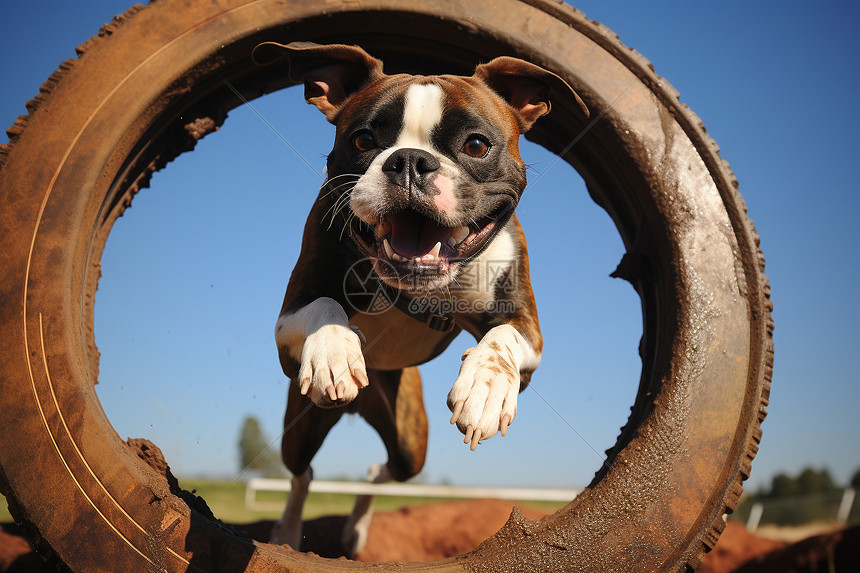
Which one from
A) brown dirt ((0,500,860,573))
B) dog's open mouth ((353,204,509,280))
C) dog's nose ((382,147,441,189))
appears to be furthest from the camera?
brown dirt ((0,500,860,573))

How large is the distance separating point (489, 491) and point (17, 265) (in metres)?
9.81

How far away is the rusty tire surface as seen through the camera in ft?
8.11

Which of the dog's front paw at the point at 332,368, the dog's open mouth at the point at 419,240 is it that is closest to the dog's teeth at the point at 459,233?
the dog's open mouth at the point at 419,240

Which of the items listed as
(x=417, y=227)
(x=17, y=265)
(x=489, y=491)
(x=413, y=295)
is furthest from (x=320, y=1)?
(x=489, y=491)

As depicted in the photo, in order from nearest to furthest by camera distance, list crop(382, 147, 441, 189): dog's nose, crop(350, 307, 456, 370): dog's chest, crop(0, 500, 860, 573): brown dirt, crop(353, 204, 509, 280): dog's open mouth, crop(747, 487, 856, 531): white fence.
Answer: crop(382, 147, 441, 189): dog's nose
crop(353, 204, 509, 280): dog's open mouth
crop(350, 307, 456, 370): dog's chest
crop(0, 500, 860, 573): brown dirt
crop(747, 487, 856, 531): white fence

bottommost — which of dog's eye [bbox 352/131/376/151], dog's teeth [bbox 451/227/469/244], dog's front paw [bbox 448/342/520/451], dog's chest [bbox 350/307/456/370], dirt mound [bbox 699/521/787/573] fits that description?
dirt mound [bbox 699/521/787/573]

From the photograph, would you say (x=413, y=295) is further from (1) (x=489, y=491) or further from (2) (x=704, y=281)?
(1) (x=489, y=491)

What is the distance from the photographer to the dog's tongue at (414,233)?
3041 mm

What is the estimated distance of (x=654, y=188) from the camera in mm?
3133

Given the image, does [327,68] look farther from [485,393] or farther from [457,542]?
[457,542]

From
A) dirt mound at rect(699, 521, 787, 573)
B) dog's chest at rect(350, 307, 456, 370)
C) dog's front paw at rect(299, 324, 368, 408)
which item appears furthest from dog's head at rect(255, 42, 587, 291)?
dirt mound at rect(699, 521, 787, 573)

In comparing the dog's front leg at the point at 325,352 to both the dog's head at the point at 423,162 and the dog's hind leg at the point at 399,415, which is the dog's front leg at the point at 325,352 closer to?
the dog's head at the point at 423,162

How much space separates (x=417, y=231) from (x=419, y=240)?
57 mm

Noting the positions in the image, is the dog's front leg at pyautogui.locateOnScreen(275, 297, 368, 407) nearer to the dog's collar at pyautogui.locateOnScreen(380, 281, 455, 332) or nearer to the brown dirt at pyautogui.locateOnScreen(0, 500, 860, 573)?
the dog's collar at pyautogui.locateOnScreen(380, 281, 455, 332)
